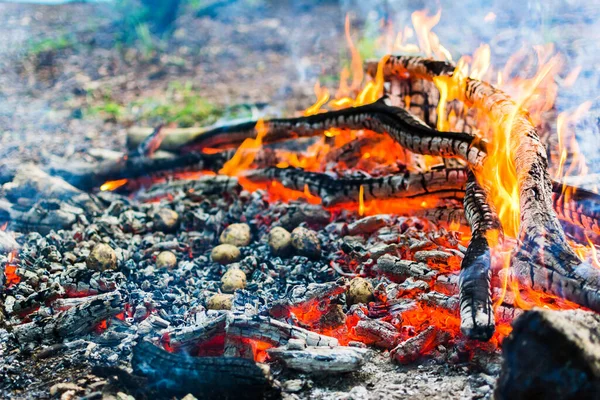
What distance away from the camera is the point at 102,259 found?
13.0ft

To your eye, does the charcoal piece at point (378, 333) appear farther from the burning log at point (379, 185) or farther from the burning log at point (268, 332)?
the burning log at point (379, 185)

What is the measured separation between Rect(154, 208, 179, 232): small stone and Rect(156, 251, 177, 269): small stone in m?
0.57

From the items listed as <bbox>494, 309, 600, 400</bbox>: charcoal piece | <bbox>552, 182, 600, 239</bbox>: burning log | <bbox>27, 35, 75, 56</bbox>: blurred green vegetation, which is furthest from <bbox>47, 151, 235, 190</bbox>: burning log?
<bbox>27, 35, 75, 56</bbox>: blurred green vegetation

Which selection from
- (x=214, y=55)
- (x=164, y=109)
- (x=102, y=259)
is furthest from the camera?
(x=214, y=55)

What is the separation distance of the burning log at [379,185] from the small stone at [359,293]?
116 cm

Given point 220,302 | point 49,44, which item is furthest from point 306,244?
point 49,44

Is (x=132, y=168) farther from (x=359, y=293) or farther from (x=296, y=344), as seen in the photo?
(x=296, y=344)

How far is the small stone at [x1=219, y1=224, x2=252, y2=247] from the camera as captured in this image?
4320 millimetres

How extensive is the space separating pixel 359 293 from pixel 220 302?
→ 907mm

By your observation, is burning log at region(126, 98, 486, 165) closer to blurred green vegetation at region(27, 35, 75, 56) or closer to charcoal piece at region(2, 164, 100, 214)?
charcoal piece at region(2, 164, 100, 214)

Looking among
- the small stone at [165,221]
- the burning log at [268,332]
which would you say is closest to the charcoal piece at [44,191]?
the small stone at [165,221]

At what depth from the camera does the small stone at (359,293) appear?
348 centimetres

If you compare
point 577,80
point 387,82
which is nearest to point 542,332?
point 387,82

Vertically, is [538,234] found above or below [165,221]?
above
